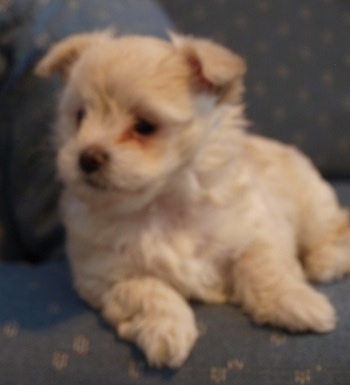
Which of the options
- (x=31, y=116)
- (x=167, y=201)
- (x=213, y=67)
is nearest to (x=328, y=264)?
(x=167, y=201)

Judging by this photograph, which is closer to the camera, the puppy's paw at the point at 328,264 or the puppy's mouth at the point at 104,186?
the puppy's mouth at the point at 104,186

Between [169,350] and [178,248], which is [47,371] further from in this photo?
[178,248]

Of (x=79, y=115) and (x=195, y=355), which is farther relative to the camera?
(x=79, y=115)

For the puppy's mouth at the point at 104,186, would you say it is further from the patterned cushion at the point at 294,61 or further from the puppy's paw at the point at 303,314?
the patterned cushion at the point at 294,61

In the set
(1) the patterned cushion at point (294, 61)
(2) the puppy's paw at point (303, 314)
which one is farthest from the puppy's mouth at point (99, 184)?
(1) the patterned cushion at point (294, 61)

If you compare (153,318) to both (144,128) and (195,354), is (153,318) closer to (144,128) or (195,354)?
(195,354)

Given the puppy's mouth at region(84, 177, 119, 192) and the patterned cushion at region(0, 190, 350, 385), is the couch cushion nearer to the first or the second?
the patterned cushion at region(0, 190, 350, 385)
